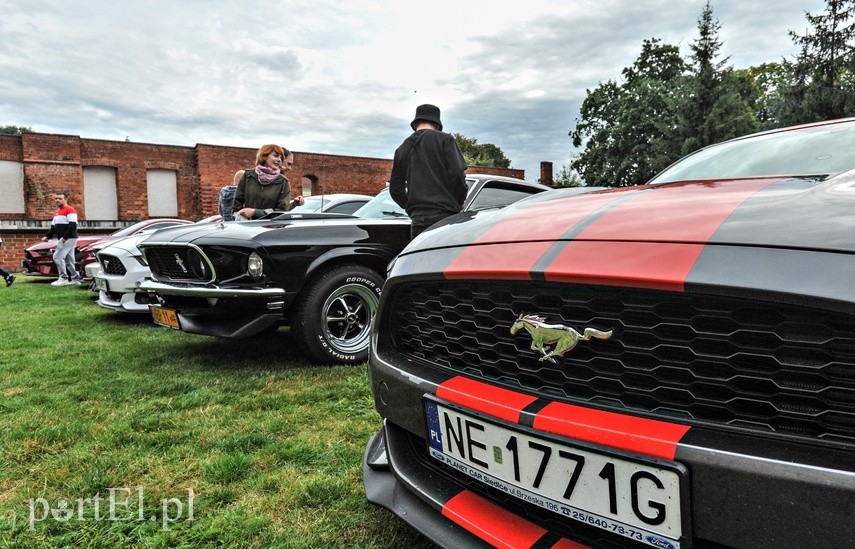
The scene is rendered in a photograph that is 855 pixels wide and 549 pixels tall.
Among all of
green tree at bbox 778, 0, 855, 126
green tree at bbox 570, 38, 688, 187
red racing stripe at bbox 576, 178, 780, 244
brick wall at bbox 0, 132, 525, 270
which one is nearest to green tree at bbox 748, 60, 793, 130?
green tree at bbox 778, 0, 855, 126

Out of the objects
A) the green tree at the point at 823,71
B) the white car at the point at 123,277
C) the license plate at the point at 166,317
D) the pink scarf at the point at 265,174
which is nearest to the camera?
the license plate at the point at 166,317

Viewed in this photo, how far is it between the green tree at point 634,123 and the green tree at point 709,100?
1.94 feet

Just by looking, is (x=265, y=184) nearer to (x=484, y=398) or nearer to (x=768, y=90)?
(x=484, y=398)

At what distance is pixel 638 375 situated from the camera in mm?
1024

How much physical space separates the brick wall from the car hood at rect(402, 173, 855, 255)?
17.4 metres

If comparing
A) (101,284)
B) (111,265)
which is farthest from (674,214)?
(101,284)

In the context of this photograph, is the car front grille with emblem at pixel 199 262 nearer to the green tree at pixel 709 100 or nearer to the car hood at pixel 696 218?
the car hood at pixel 696 218

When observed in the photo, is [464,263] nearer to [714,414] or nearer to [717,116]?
[714,414]

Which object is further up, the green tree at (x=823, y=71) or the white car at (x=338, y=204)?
the green tree at (x=823, y=71)

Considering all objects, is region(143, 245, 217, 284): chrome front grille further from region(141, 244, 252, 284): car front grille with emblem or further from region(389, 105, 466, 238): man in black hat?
region(389, 105, 466, 238): man in black hat

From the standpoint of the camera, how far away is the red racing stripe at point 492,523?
1111 mm

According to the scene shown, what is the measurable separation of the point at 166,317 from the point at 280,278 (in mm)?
897

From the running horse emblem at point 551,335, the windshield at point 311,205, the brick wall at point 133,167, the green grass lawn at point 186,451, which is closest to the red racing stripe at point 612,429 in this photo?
the running horse emblem at point 551,335

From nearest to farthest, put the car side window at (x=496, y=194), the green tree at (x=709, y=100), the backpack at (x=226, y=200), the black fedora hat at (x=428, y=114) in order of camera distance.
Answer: the black fedora hat at (x=428, y=114) < the car side window at (x=496, y=194) < the backpack at (x=226, y=200) < the green tree at (x=709, y=100)
